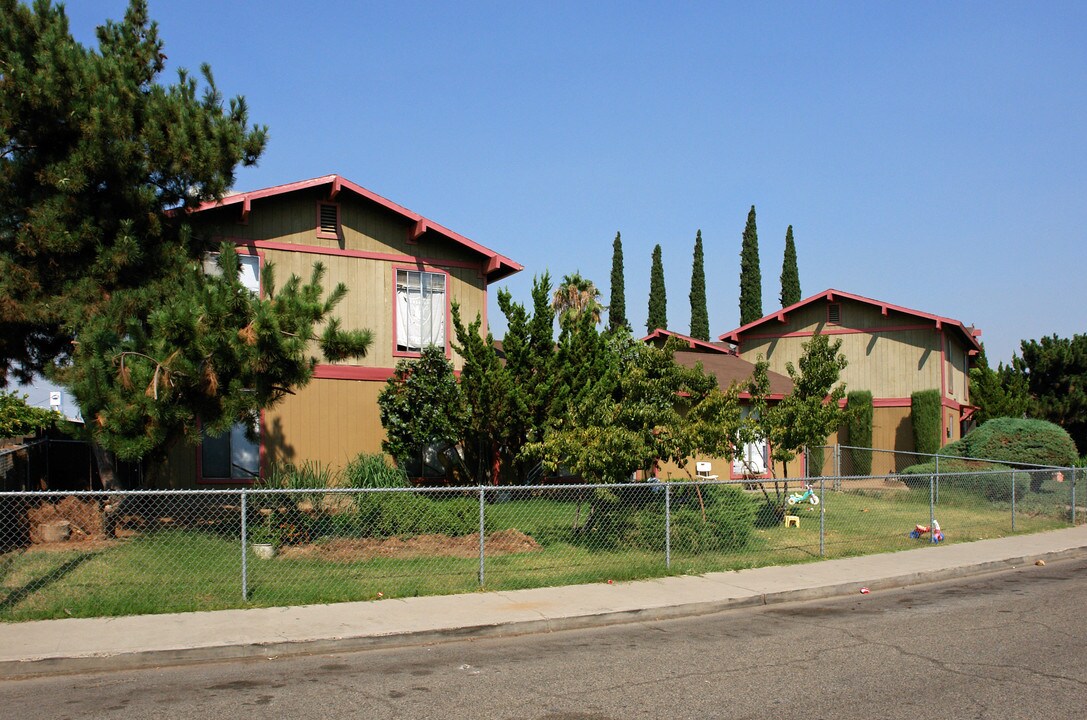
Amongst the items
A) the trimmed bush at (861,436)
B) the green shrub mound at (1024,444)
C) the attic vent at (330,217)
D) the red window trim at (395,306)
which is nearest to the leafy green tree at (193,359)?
the attic vent at (330,217)

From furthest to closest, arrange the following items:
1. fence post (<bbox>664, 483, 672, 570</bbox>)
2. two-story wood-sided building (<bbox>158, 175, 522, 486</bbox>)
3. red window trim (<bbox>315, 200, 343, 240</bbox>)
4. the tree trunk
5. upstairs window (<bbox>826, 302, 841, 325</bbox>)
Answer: upstairs window (<bbox>826, 302, 841, 325</bbox>), red window trim (<bbox>315, 200, 343, 240</bbox>), two-story wood-sided building (<bbox>158, 175, 522, 486</bbox>), the tree trunk, fence post (<bbox>664, 483, 672, 570</bbox>)

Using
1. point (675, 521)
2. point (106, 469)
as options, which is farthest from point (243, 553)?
point (675, 521)

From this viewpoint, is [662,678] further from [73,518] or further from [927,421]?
[927,421]

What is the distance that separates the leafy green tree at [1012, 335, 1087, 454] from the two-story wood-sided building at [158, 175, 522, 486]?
81.0ft

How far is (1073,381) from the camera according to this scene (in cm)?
3422

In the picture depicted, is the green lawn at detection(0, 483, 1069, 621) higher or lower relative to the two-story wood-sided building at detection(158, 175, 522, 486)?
lower

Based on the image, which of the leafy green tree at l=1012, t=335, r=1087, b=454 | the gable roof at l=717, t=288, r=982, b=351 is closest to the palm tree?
the gable roof at l=717, t=288, r=982, b=351

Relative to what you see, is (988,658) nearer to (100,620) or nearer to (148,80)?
(100,620)

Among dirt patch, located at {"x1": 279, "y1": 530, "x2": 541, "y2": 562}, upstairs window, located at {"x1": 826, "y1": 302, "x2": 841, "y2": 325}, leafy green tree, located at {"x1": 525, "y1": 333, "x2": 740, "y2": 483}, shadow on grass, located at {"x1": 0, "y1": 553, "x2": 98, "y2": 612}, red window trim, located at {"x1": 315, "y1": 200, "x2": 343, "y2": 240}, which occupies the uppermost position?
red window trim, located at {"x1": 315, "y1": 200, "x2": 343, "y2": 240}

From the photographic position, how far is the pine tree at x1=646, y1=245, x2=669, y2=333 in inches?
2351

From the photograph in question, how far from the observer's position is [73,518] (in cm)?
1310

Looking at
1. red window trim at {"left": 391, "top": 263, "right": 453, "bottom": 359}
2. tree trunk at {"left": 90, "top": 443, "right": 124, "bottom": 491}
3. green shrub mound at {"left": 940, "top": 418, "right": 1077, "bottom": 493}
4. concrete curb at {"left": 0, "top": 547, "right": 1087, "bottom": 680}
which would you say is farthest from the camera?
green shrub mound at {"left": 940, "top": 418, "right": 1077, "bottom": 493}

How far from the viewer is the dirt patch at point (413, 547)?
475 inches

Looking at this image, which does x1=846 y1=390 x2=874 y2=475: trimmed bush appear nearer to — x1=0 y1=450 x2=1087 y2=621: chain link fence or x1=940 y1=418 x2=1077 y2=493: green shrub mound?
x1=940 y1=418 x2=1077 y2=493: green shrub mound
